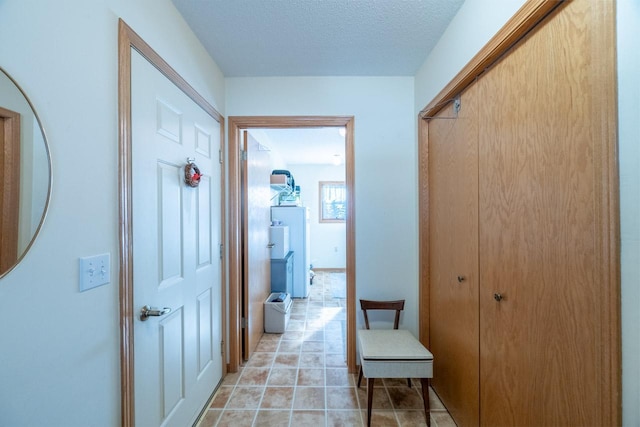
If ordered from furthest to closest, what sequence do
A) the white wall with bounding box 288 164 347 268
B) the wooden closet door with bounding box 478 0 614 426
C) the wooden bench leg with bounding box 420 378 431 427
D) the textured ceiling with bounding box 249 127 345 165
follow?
the white wall with bounding box 288 164 347 268
the textured ceiling with bounding box 249 127 345 165
the wooden bench leg with bounding box 420 378 431 427
the wooden closet door with bounding box 478 0 614 426

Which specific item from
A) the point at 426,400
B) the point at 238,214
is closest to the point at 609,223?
the point at 426,400

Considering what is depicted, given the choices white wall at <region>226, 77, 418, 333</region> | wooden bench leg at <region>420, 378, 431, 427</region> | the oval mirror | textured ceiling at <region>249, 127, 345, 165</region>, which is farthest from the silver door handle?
textured ceiling at <region>249, 127, 345, 165</region>

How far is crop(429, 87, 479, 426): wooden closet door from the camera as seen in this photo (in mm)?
1374

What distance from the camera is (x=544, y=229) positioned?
931 mm

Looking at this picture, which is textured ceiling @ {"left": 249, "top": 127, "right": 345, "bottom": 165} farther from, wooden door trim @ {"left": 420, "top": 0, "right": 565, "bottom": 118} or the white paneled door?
wooden door trim @ {"left": 420, "top": 0, "right": 565, "bottom": 118}

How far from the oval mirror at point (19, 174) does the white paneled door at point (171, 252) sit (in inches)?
13.8

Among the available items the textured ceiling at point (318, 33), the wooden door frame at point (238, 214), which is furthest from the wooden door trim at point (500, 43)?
the wooden door frame at point (238, 214)

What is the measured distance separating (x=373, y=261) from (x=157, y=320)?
1.48m

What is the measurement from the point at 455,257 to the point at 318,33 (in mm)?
1598

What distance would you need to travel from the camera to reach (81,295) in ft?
2.74

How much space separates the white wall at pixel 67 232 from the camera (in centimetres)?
66

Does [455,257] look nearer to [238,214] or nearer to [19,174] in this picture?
[238,214]

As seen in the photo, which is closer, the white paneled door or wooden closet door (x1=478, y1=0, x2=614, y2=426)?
wooden closet door (x1=478, y1=0, x2=614, y2=426)

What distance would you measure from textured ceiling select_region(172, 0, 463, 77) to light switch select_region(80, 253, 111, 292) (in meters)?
1.34
